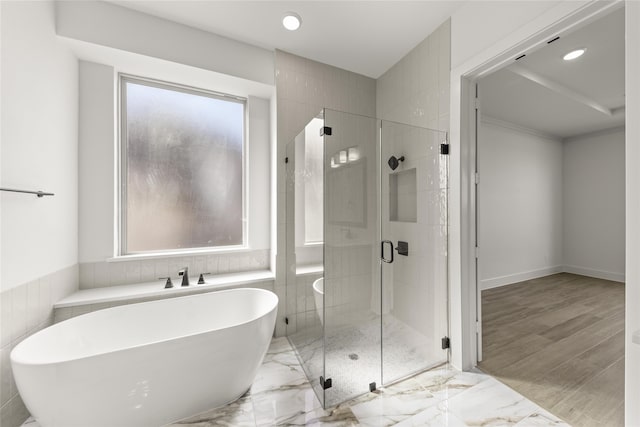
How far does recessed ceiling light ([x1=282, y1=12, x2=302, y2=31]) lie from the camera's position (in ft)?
6.29

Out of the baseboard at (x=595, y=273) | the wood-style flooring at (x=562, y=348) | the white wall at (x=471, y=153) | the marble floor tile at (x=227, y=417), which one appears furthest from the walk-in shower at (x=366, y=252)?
the baseboard at (x=595, y=273)

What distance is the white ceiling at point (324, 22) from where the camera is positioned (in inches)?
72.6

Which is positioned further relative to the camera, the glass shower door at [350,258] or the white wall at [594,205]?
the white wall at [594,205]

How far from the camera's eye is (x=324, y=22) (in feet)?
6.58

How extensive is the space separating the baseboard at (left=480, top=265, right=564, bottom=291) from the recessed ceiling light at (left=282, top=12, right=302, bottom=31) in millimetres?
4013

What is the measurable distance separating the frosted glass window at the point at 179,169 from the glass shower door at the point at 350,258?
1322mm

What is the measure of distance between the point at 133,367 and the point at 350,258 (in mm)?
1339

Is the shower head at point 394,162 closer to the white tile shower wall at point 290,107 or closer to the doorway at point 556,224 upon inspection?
the doorway at point 556,224

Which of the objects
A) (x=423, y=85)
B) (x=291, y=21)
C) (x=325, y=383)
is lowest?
(x=325, y=383)

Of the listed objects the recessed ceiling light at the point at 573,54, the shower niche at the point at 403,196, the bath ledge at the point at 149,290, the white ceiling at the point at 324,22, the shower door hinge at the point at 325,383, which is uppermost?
the white ceiling at the point at 324,22

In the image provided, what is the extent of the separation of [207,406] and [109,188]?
1828 mm

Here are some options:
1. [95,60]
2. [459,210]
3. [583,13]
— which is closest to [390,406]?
[459,210]

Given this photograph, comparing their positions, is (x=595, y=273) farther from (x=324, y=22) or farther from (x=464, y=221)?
(x=324, y=22)

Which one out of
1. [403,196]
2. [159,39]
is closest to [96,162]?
[159,39]
